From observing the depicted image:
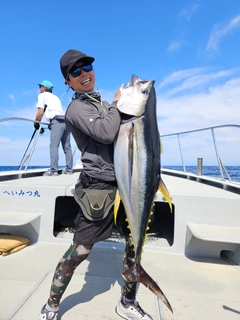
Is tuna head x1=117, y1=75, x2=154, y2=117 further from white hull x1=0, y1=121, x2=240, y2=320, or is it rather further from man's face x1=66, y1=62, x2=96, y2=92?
white hull x1=0, y1=121, x2=240, y2=320

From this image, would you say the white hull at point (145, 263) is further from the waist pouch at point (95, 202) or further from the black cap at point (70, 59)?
the black cap at point (70, 59)

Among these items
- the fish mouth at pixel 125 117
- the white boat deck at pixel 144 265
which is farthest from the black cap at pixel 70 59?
the white boat deck at pixel 144 265

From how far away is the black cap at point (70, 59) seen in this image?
181 centimetres

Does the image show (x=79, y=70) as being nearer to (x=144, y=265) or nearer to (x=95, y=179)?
(x=95, y=179)

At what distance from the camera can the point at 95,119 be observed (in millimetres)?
1743

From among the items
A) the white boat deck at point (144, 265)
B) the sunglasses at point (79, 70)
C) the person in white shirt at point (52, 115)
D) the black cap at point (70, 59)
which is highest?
the person in white shirt at point (52, 115)

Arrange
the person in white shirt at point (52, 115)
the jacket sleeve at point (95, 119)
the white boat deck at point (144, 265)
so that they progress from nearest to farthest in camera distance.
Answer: the jacket sleeve at point (95, 119) → the white boat deck at point (144, 265) → the person in white shirt at point (52, 115)

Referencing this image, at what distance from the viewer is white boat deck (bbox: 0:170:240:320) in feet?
7.16

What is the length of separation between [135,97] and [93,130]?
0.38m

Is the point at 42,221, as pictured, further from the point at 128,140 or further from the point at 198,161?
the point at 198,161

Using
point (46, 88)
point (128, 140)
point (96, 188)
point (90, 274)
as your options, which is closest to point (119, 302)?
point (90, 274)

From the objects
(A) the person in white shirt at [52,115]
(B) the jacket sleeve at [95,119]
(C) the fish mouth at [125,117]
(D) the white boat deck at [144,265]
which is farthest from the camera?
(A) the person in white shirt at [52,115]

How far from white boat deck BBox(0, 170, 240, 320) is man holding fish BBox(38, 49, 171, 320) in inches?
14.5

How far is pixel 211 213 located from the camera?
3326mm
